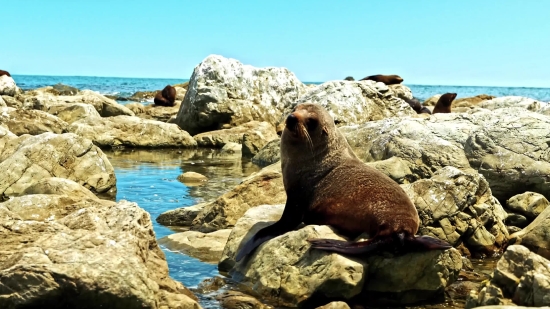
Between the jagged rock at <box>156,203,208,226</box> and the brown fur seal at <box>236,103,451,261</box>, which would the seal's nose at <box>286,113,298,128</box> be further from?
the jagged rock at <box>156,203,208,226</box>

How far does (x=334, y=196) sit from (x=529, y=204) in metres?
4.21

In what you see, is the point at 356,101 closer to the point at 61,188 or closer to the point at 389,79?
the point at 61,188

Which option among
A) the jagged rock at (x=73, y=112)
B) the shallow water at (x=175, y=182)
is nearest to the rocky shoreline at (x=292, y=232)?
the shallow water at (x=175, y=182)

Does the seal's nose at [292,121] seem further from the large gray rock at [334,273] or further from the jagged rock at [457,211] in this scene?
the jagged rock at [457,211]

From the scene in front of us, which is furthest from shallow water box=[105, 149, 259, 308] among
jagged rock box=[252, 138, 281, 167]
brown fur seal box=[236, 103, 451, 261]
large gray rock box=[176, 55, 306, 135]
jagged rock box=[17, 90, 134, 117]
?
jagged rock box=[17, 90, 134, 117]

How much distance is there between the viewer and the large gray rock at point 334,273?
5945 millimetres

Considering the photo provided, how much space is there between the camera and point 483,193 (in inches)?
337

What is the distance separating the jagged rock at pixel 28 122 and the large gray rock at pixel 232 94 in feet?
16.6

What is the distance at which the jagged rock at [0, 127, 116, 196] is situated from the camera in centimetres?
1139

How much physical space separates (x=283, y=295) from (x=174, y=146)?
47.6 feet

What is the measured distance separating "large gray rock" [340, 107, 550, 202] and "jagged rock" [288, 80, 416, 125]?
6.07 metres

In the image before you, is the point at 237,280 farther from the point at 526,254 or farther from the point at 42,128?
the point at 42,128

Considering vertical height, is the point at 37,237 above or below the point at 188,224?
above

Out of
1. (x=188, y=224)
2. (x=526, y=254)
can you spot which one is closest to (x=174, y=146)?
(x=188, y=224)
